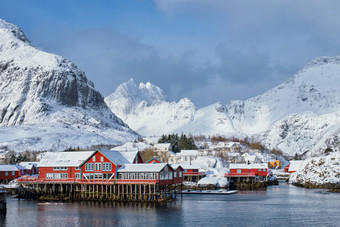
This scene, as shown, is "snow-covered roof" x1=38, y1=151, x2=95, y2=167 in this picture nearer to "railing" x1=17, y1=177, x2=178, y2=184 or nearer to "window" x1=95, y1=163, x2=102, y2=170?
"railing" x1=17, y1=177, x2=178, y2=184

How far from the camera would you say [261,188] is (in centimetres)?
11912

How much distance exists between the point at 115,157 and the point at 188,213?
24923 millimetres

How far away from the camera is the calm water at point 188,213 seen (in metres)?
61.2

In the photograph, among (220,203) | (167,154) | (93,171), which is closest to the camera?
(220,203)

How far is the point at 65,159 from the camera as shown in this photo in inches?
3701

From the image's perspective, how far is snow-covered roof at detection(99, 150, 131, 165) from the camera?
8700cm

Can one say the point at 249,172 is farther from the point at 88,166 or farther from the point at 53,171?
the point at 53,171

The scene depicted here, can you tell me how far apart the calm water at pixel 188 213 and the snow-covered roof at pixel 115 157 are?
890cm

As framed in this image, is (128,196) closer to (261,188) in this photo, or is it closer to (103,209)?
(103,209)

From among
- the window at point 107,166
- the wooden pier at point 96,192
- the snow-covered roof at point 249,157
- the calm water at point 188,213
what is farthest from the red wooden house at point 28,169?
the snow-covered roof at point 249,157

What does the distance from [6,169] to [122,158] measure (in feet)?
145

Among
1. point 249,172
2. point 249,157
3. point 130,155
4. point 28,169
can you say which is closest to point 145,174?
point 130,155

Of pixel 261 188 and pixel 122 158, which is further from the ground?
pixel 122 158

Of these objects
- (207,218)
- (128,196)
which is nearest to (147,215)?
(207,218)
